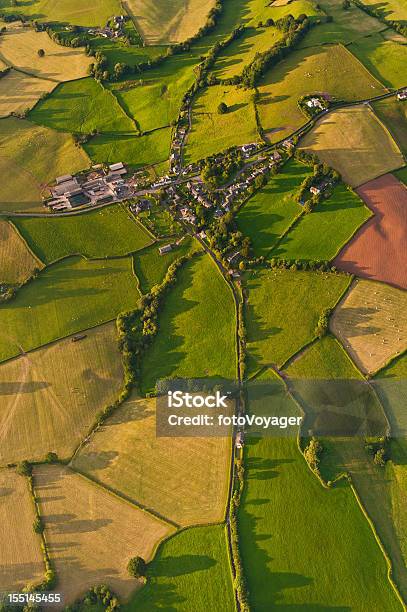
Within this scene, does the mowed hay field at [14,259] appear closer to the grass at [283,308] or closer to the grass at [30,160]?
the grass at [30,160]

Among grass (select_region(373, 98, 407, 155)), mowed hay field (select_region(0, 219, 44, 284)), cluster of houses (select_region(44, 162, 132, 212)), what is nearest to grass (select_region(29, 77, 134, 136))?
cluster of houses (select_region(44, 162, 132, 212))

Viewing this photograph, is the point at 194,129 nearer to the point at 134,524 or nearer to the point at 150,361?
the point at 150,361

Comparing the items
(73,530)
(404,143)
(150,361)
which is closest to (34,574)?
(73,530)

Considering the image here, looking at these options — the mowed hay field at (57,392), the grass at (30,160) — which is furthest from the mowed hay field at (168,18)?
the mowed hay field at (57,392)

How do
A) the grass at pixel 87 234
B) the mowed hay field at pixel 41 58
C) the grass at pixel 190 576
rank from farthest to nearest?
the mowed hay field at pixel 41 58 → the grass at pixel 87 234 → the grass at pixel 190 576

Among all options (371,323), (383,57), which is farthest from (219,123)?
(371,323)

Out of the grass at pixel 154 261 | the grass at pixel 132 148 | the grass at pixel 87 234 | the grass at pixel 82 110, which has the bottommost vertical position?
the grass at pixel 154 261

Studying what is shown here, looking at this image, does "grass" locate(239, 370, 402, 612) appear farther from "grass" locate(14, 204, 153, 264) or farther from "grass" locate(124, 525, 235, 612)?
"grass" locate(14, 204, 153, 264)
